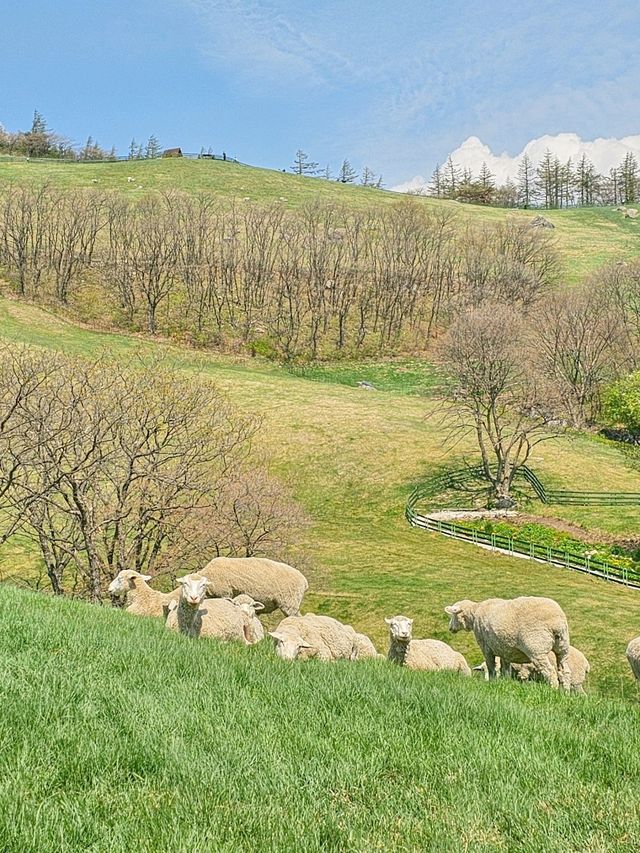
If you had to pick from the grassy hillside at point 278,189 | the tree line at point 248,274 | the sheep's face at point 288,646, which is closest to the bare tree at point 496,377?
the sheep's face at point 288,646

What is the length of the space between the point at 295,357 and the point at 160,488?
5313 centimetres

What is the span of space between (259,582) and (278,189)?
384 feet

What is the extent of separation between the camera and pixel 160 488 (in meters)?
22.5

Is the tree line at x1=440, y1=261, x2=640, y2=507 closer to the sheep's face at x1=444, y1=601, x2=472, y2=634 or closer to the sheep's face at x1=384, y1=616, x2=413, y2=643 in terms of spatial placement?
the sheep's face at x1=444, y1=601, x2=472, y2=634

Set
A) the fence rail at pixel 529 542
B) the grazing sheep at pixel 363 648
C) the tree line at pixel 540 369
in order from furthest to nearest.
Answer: the tree line at pixel 540 369, the fence rail at pixel 529 542, the grazing sheep at pixel 363 648

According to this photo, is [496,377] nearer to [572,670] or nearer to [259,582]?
[259,582]

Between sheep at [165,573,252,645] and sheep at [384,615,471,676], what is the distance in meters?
2.38

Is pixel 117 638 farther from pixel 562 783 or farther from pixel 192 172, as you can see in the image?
pixel 192 172

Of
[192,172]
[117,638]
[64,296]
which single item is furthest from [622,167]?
[117,638]

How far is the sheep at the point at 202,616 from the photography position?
9.95 metres

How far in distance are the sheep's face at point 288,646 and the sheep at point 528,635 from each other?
14.2 feet

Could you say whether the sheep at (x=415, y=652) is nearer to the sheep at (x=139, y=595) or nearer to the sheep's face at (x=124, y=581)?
the sheep at (x=139, y=595)

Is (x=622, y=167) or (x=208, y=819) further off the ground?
(x=622, y=167)

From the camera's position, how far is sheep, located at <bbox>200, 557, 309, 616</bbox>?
628 inches
